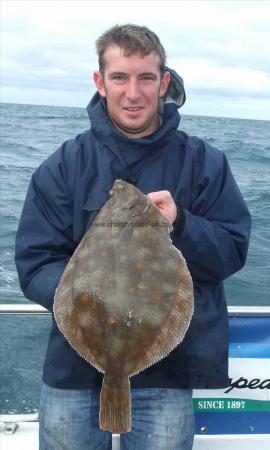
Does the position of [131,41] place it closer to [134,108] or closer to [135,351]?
[134,108]

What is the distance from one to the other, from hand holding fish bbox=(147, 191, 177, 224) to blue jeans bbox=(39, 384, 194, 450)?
95cm

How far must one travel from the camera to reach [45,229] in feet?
10.4

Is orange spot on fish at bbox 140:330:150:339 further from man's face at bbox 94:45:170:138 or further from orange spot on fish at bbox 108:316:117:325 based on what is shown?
man's face at bbox 94:45:170:138

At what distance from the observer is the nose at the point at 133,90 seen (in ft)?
10.2

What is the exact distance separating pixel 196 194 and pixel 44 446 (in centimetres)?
155

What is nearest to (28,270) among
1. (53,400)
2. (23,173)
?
(53,400)

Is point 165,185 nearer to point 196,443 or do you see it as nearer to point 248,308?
point 248,308

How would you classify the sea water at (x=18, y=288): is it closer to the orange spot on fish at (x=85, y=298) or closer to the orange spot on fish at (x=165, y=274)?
the orange spot on fish at (x=85, y=298)

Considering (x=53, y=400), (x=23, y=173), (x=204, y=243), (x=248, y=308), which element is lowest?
(x=23, y=173)

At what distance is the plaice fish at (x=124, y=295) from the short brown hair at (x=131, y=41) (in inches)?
32.9

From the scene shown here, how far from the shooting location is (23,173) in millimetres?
20062

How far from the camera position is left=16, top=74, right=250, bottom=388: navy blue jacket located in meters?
3.11

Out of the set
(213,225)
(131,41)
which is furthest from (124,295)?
(131,41)

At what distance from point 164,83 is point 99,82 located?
1.14 feet
